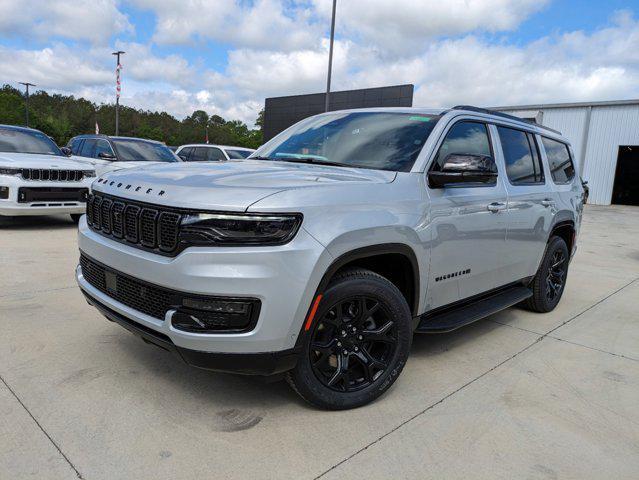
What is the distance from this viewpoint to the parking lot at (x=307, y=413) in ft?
7.74

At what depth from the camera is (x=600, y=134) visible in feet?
79.9

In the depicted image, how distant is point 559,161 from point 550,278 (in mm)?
1194

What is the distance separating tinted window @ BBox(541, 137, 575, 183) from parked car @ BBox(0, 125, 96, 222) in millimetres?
6188

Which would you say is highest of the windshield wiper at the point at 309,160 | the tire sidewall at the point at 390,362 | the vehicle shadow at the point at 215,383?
the windshield wiper at the point at 309,160

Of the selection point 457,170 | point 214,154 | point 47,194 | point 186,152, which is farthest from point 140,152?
point 457,170

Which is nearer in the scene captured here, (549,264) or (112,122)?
(549,264)

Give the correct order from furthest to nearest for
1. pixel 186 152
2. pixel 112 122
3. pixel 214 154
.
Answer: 1. pixel 112 122
2. pixel 186 152
3. pixel 214 154

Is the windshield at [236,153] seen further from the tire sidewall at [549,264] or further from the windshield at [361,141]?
the tire sidewall at [549,264]

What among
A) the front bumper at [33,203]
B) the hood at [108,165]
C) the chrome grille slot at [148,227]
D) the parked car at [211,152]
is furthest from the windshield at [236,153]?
the chrome grille slot at [148,227]

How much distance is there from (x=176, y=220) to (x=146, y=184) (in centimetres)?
43

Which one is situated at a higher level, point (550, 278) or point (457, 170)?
point (457, 170)

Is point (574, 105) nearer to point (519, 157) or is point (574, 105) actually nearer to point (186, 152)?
point (186, 152)

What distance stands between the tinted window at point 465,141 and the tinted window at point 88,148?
9.74m

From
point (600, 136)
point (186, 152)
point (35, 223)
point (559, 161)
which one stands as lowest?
point (35, 223)
